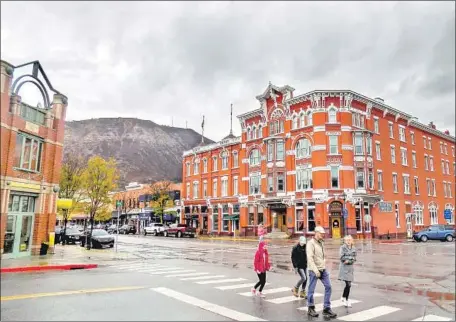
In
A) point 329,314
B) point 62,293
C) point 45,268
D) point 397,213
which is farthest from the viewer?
point 397,213

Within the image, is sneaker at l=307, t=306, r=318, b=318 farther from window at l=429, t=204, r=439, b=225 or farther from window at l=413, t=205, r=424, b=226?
window at l=429, t=204, r=439, b=225

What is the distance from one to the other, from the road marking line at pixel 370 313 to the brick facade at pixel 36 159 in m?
16.0

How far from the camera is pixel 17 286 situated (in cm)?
1085

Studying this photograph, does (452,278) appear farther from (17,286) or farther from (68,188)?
(68,188)

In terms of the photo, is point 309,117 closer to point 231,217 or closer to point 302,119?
point 302,119

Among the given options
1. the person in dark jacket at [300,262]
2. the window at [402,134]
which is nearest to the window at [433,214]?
the window at [402,134]

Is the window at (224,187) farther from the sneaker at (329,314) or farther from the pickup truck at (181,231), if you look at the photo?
the sneaker at (329,314)

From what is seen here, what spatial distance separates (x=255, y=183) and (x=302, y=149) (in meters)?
8.35

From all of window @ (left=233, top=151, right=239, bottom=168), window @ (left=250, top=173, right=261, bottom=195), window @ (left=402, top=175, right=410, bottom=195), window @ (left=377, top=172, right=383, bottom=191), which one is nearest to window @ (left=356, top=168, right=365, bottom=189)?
window @ (left=377, top=172, right=383, bottom=191)

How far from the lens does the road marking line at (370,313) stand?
7977 mm

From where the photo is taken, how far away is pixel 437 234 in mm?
35812

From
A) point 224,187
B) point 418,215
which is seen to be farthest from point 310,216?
point 418,215

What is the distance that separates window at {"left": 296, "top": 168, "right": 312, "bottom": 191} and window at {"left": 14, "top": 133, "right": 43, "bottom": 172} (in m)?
28.2

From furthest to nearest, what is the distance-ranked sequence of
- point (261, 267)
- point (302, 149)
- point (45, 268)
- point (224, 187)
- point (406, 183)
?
point (224, 187) → point (406, 183) → point (302, 149) → point (45, 268) → point (261, 267)
